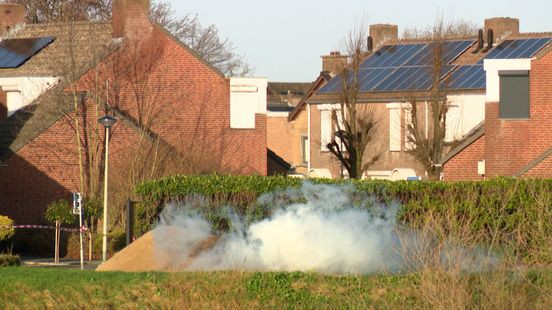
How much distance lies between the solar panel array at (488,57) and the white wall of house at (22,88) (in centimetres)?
1724

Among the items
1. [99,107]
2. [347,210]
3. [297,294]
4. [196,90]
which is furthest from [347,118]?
[297,294]

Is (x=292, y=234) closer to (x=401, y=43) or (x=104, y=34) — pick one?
(x=104, y=34)

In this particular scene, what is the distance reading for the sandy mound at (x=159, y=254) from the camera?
27.0 m

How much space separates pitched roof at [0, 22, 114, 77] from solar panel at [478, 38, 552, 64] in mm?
16668

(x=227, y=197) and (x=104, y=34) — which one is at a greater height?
(x=104, y=34)

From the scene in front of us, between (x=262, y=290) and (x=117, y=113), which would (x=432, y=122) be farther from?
(x=262, y=290)

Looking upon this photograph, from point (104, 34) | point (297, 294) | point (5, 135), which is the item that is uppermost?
point (104, 34)

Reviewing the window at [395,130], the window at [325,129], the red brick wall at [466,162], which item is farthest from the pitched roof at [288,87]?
Answer: the red brick wall at [466,162]

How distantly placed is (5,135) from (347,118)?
16658 millimetres

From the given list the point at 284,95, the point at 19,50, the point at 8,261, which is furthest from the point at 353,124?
the point at 284,95

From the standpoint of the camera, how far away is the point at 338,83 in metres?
67.6

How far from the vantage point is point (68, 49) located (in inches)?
2292

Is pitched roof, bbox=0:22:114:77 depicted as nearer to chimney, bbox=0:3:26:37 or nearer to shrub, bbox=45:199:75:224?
chimney, bbox=0:3:26:37

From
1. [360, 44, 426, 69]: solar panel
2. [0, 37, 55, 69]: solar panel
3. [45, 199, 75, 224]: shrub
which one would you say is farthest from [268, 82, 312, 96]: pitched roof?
[45, 199, 75, 224]: shrub
